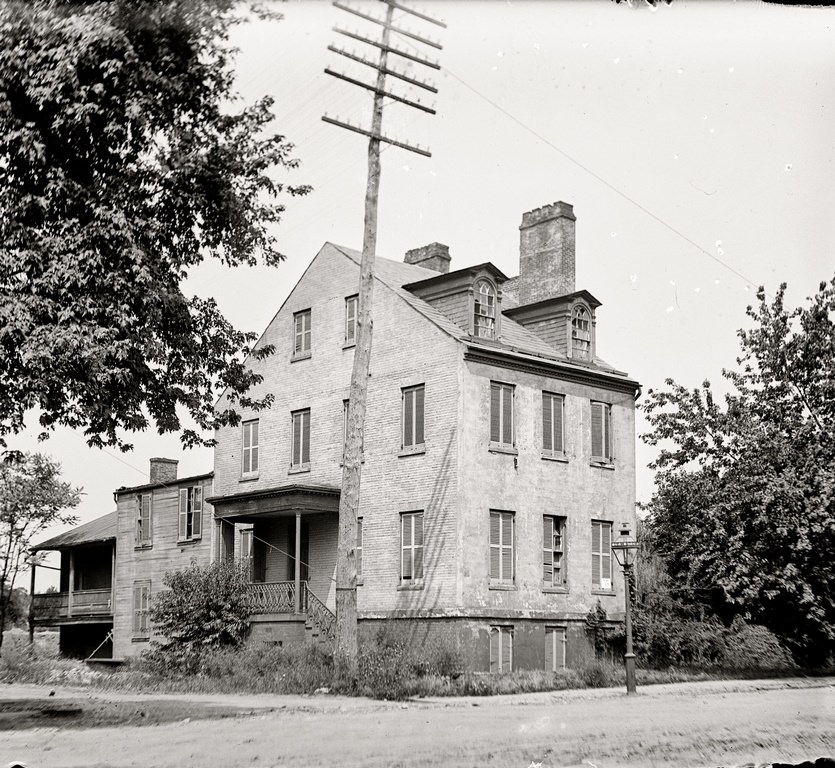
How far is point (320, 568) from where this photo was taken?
25.6 m

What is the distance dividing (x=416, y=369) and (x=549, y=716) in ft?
37.4

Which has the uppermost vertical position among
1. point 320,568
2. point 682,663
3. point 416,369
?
point 416,369

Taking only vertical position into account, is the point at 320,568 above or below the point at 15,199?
below

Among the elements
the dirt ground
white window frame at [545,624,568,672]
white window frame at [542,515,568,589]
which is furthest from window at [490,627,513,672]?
the dirt ground

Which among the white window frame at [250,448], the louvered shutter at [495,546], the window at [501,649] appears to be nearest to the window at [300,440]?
the white window frame at [250,448]

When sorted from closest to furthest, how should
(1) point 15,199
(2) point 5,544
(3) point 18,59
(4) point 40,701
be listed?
(3) point 18,59, (1) point 15,199, (2) point 5,544, (4) point 40,701

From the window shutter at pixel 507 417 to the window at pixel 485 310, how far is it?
4.73ft

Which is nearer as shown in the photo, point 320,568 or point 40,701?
point 40,701

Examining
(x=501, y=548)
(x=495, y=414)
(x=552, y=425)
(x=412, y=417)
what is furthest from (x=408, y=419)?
(x=501, y=548)

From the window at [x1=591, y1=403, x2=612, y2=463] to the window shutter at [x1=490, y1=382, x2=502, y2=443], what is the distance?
2949 mm

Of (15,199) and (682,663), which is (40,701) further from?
(682,663)

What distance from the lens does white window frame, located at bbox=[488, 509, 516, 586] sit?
23109mm

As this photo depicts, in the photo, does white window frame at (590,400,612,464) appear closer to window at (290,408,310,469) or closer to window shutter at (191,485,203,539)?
window at (290,408,310,469)

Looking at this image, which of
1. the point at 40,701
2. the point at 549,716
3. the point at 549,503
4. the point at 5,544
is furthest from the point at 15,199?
the point at 549,503
